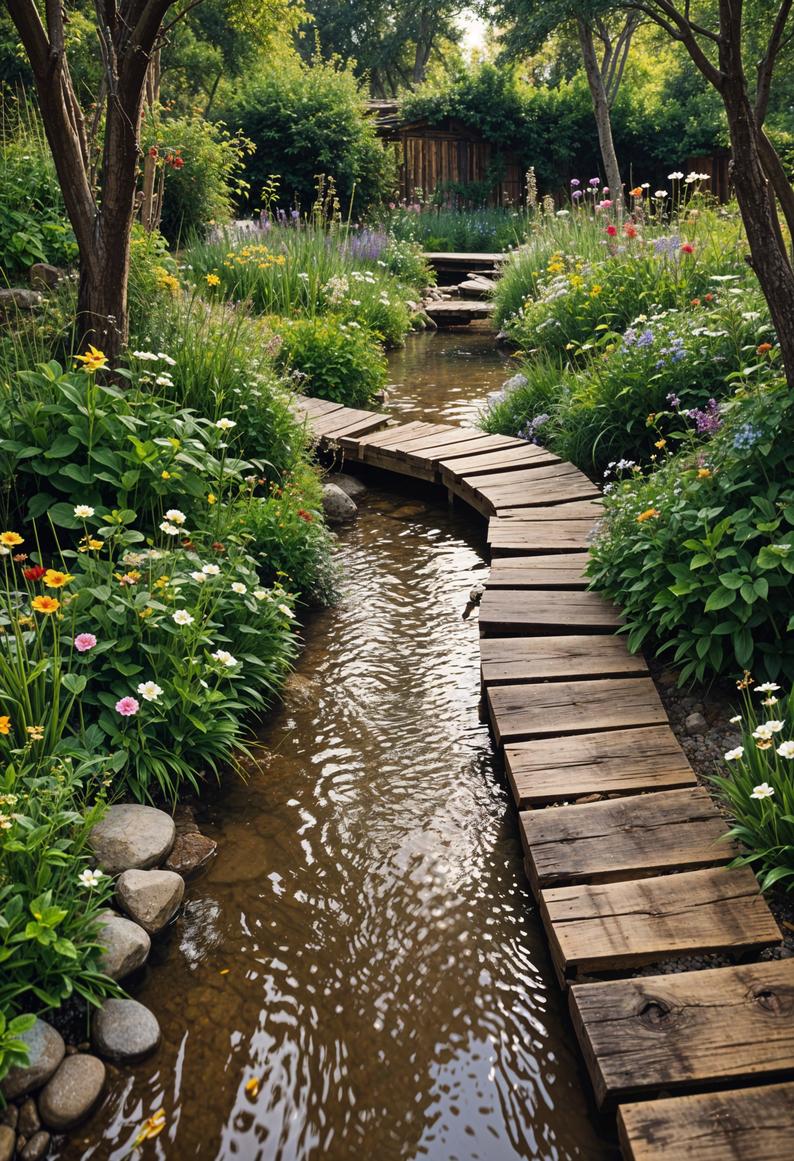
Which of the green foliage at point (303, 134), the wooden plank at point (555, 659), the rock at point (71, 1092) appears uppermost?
the green foliage at point (303, 134)

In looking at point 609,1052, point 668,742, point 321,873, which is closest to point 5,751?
point 321,873

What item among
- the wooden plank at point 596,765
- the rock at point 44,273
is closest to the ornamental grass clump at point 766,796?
the wooden plank at point 596,765

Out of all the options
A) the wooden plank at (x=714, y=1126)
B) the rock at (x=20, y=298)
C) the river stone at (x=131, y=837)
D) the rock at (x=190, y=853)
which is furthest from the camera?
the rock at (x=20, y=298)

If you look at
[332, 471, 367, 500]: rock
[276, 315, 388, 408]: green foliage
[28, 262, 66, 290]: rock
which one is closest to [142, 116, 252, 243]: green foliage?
[276, 315, 388, 408]: green foliage

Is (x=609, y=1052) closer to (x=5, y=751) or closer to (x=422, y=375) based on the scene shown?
(x=5, y=751)

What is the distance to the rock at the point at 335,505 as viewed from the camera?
5.98 meters

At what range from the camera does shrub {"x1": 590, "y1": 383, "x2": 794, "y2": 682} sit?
3.24 metres

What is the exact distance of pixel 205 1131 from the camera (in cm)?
219

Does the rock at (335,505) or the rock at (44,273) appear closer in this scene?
the rock at (335,505)

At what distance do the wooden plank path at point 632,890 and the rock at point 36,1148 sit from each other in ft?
4.25

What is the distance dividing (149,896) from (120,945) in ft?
0.65

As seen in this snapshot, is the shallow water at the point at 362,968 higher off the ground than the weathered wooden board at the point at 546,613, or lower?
lower

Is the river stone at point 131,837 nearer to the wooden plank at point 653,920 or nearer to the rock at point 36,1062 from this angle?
the rock at point 36,1062

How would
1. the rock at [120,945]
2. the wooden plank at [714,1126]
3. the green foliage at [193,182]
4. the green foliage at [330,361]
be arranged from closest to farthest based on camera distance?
the wooden plank at [714,1126] → the rock at [120,945] → the green foliage at [330,361] → the green foliage at [193,182]
